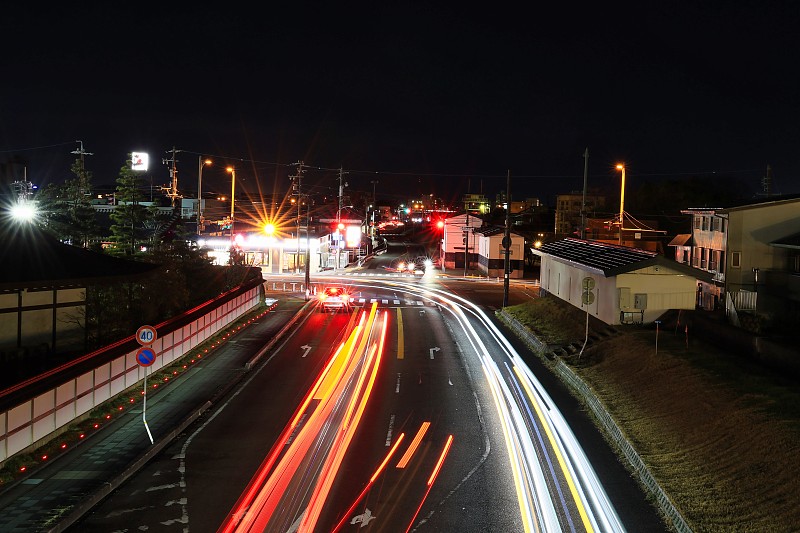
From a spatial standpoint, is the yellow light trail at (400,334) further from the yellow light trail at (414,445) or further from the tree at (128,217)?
the tree at (128,217)

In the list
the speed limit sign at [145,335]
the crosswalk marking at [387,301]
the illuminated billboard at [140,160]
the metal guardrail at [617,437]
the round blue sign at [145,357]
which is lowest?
the metal guardrail at [617,437]

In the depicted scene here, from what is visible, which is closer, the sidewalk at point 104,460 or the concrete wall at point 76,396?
the sidewalk at point 104,460

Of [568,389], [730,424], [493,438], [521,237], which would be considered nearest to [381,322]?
[568,389]

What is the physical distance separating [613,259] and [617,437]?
15.2 meters

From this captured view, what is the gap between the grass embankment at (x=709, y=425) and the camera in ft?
33.3

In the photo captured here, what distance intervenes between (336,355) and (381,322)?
9571 mm

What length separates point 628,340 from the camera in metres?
22.8

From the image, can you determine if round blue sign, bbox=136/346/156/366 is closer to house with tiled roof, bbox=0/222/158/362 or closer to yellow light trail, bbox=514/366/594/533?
house with tiled roof, bbox=0/222/158/362

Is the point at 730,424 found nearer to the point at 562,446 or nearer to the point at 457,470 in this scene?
the point at 562,446

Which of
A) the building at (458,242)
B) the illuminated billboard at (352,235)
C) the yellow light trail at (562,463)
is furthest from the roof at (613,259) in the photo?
the building at (458,242)

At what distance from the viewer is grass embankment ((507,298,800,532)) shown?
10164 millimetres

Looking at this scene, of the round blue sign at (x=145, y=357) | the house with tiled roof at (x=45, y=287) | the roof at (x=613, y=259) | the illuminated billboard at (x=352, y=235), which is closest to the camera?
the round blue sign at (x=145, y=357)

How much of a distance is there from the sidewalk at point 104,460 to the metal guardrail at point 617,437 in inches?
367

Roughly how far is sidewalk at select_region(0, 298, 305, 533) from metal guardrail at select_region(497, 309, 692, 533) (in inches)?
367
